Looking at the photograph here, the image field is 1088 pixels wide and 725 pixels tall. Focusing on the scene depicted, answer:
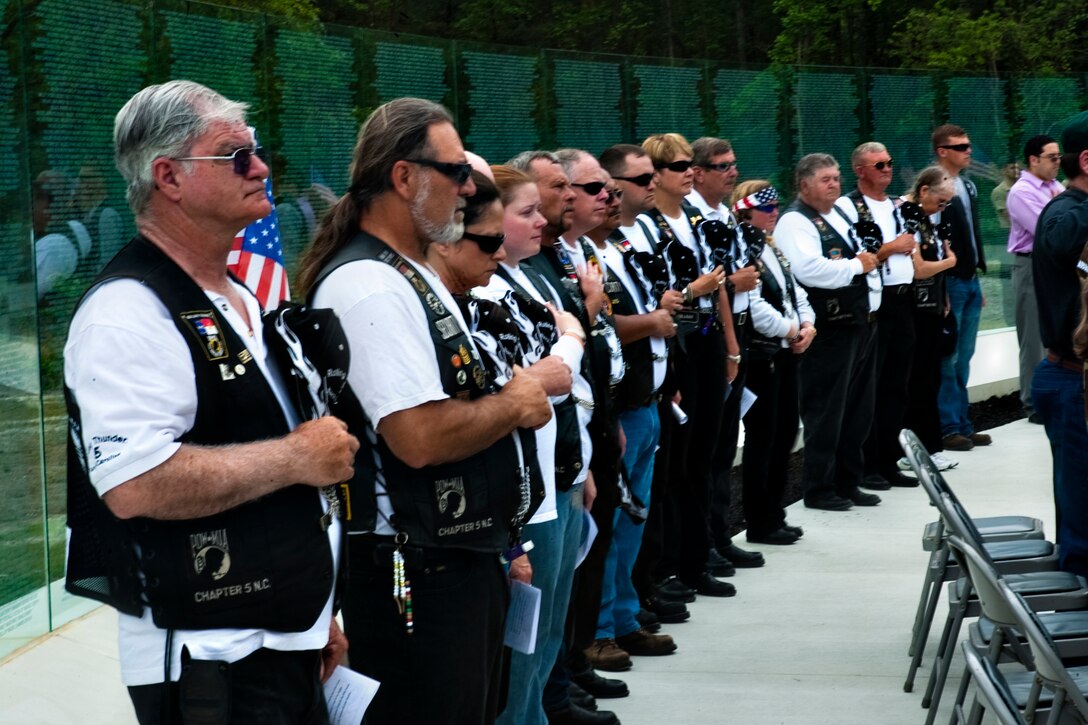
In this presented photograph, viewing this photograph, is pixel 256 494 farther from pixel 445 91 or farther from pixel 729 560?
pixel 445 91

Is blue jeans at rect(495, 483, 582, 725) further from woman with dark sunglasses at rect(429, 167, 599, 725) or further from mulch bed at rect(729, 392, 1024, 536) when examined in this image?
mulch bed at rect(729, 392, 1024, 536)

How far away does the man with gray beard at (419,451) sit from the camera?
3211 mm

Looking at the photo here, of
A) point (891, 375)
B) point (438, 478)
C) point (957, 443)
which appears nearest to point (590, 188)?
point (438, 478)

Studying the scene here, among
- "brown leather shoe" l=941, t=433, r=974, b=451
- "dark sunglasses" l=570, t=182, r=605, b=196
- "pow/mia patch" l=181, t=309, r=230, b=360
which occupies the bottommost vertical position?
"brown leather shoe" l=941, t=433, r=974, b=451

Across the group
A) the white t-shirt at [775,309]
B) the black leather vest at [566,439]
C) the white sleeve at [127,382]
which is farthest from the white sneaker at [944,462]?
the white sleeve at [127,382]

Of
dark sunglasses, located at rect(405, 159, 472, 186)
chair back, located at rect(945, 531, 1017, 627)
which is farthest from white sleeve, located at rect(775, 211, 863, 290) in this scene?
dark sunglasses, located at rect(405, 159, 472, 186)

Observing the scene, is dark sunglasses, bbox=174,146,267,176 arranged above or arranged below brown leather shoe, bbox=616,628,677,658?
above

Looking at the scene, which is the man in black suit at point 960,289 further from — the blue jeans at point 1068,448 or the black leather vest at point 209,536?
the black leather vest at point 209,536

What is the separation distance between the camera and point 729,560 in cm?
779

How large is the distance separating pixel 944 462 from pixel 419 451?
25.8 feet

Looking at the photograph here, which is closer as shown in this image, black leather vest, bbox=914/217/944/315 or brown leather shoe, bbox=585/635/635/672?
brown leather shoe, bbox=585/635/635/672

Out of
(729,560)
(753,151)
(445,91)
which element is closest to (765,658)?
(729,560)

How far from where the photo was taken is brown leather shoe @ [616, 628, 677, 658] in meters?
6.27

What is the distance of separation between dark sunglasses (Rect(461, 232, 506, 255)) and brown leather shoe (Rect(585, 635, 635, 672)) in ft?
8.64
